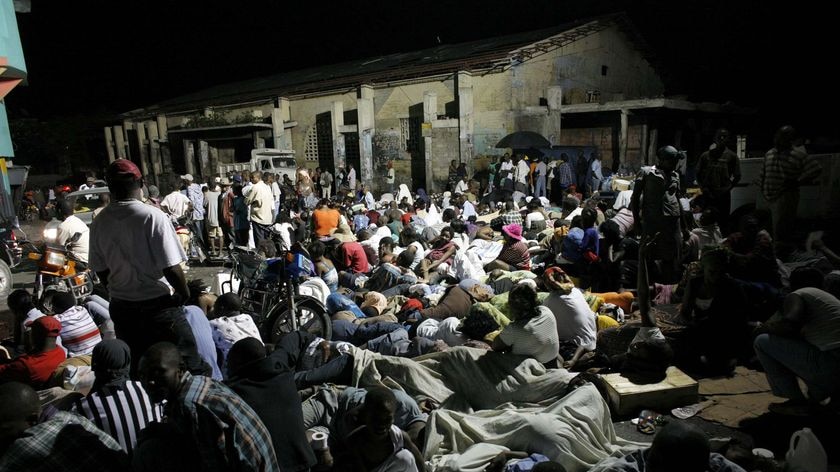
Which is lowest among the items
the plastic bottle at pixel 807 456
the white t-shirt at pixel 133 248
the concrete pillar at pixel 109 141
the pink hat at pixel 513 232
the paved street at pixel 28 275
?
the paved street at pixel 28 275

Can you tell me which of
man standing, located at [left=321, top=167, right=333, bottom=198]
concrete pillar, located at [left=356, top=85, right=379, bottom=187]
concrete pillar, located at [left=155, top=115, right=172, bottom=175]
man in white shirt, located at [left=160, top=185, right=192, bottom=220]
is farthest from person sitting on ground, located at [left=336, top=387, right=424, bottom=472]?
concrete pillar, located at [left=155, top=115, right=172, bottom=175]

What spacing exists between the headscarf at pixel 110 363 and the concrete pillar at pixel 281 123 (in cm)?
2022

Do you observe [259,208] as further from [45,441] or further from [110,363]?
[45,441]

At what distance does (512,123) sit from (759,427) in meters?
14.5

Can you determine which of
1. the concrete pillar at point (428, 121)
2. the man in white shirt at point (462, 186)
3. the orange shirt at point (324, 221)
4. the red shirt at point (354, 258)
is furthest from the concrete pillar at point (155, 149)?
the red shirt at point (354, 258)

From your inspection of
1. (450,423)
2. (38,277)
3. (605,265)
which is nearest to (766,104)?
(605,265)

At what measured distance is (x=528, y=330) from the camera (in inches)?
155

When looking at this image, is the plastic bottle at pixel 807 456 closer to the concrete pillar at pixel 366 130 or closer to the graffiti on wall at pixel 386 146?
the graffiti on wall at pixel 386 146

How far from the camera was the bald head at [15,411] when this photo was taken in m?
2.14

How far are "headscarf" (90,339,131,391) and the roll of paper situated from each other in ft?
3.74

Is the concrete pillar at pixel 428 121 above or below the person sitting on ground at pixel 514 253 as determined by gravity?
above

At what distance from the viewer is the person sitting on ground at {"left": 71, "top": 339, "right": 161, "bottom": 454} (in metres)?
2.71

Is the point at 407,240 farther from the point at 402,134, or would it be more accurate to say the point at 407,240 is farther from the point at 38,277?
the point at 402,134

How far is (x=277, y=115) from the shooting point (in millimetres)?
22469
